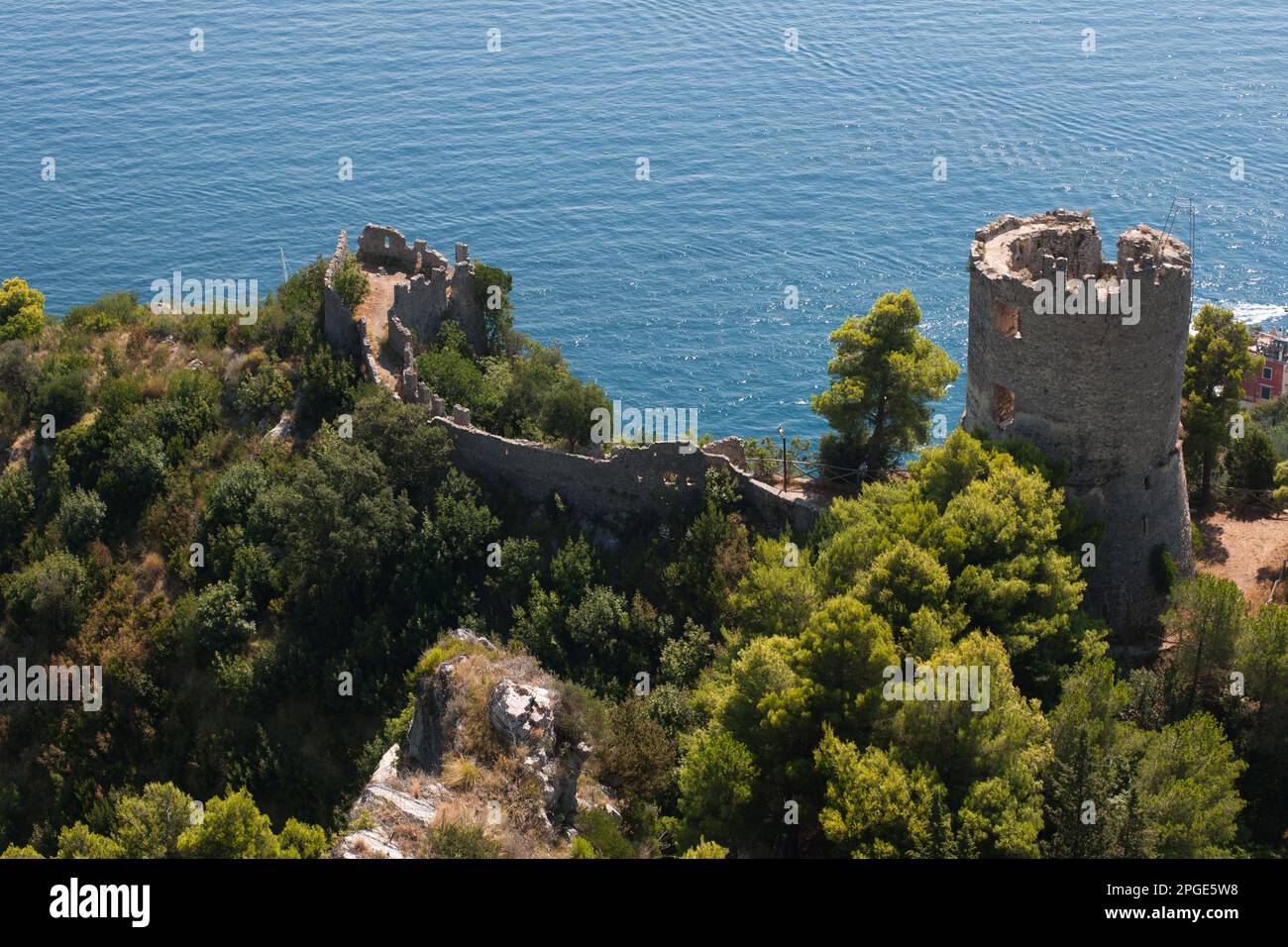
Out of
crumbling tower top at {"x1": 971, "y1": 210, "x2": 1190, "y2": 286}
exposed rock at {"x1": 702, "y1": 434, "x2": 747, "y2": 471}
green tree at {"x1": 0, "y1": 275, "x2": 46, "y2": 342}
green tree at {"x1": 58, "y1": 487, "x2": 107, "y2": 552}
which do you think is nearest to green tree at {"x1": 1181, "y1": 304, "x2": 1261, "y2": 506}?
crumbling tower top at {"x1": 971, "y1": 210, "x2": 1190, "y2": 286}

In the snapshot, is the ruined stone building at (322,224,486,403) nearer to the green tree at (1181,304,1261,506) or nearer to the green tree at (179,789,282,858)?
the green tree at (179,789,282,858)

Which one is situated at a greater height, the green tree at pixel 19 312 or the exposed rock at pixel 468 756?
the green tree at pixel 19 312

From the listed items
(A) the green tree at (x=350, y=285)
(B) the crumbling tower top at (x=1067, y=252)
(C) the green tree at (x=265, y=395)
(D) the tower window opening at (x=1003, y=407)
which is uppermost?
(B) the crumbling tower top at (x=1067, y=252)

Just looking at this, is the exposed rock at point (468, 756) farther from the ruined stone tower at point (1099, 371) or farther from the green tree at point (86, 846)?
the ruined stone tower at point (1099, 371)

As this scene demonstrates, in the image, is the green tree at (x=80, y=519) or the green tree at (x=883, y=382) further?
the green tree at (x=80, y=519)

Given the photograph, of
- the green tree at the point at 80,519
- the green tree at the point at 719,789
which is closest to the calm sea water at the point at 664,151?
the green tree at the point at 80,519

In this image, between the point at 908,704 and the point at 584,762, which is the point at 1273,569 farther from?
the point at 584,762

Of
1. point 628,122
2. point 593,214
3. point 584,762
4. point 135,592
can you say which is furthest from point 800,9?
point 584,762
